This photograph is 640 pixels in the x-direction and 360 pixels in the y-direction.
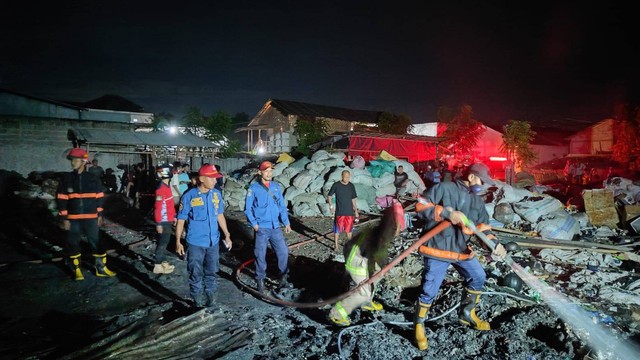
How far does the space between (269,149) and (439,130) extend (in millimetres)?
15285

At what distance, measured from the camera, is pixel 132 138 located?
17.4 metres

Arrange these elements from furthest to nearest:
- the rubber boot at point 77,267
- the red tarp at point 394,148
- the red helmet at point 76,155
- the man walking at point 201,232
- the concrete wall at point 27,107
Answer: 1. the concrete wall at point 27,107
2. the red tarp at point 394,148
3. the rubber boot at point 77,267
4. the red helmet at point 76,155
5. the man walking at point 201,232

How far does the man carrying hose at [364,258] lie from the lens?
13.4 feet

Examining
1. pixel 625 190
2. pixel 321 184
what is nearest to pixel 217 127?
pixel 321 184

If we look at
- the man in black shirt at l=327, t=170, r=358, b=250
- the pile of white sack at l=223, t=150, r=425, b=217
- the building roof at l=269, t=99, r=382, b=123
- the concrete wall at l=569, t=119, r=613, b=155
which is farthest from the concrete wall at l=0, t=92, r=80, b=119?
the concrete wall at l=569, t=119, r=613, b=155

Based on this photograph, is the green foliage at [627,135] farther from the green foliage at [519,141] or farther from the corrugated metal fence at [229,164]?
the corrugated metal fence at [229,164]

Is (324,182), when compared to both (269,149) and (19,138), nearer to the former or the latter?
(19,138)

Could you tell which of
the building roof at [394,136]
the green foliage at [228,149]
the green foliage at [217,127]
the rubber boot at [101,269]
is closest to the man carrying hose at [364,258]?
the rubber boot at [101,269]

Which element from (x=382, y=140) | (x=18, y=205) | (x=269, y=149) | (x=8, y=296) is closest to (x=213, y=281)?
(x=8, y=296)

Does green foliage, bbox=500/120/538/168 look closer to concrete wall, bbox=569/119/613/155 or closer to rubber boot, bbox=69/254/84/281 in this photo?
concrete wall, bbox=569/119/613/155

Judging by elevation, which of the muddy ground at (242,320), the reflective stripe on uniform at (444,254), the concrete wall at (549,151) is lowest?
the muddy ground at (242,320)

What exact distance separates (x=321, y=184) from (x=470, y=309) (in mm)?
10339

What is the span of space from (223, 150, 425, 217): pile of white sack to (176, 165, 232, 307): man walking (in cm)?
838

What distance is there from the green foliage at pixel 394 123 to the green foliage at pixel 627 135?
50.5 feet
